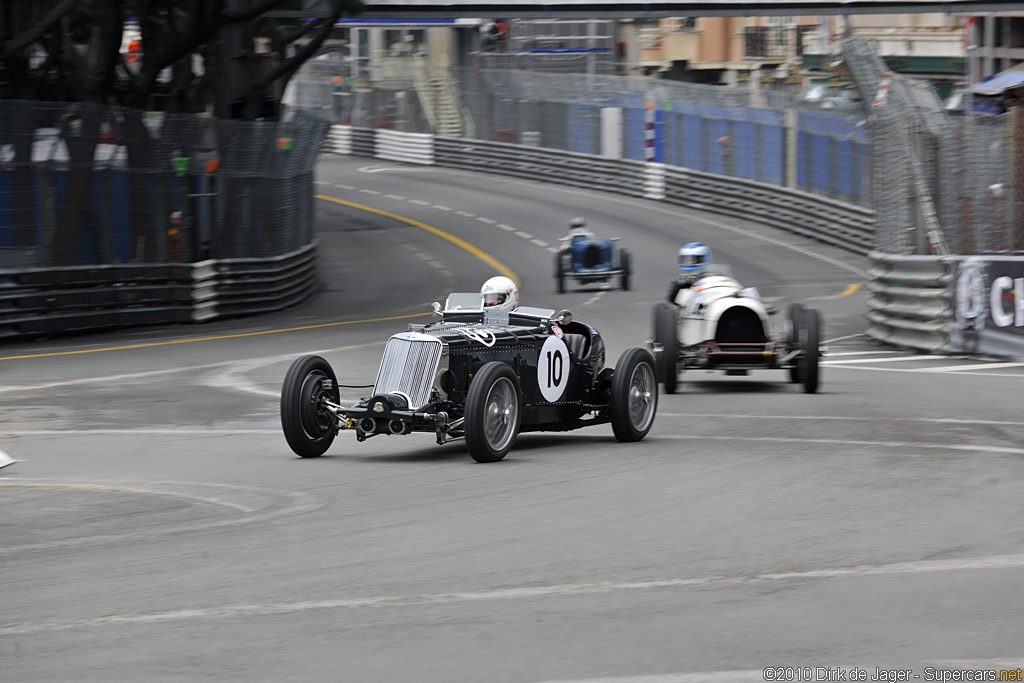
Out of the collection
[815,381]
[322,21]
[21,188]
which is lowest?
[815,381]

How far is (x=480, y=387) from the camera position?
10336 mm

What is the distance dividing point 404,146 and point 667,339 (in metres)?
45.3

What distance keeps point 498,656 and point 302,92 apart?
62.4 m

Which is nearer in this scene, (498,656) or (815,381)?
(498,656)

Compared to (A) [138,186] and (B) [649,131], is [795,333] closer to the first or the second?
(A) [138,186]

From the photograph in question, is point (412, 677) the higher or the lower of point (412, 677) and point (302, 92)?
the lower

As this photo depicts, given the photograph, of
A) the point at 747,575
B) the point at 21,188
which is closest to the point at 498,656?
the point at 747,575

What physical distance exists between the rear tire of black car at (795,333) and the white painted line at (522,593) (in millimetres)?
8576

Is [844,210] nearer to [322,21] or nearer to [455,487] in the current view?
[322,21]

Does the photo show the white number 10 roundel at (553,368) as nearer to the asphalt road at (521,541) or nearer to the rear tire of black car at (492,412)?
the asphalt road at (521,541)

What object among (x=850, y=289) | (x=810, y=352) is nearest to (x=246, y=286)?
(x=850, y=289)

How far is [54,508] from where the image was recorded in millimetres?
9062

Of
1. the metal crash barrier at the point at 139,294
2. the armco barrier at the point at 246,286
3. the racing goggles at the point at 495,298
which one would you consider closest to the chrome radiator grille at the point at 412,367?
the racing goggles at the point at 495,298

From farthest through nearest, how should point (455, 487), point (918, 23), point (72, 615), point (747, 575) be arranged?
1. point (918, 23)
2. point (455, 487)
3. point (747, 575)
4. point (72, 615)
